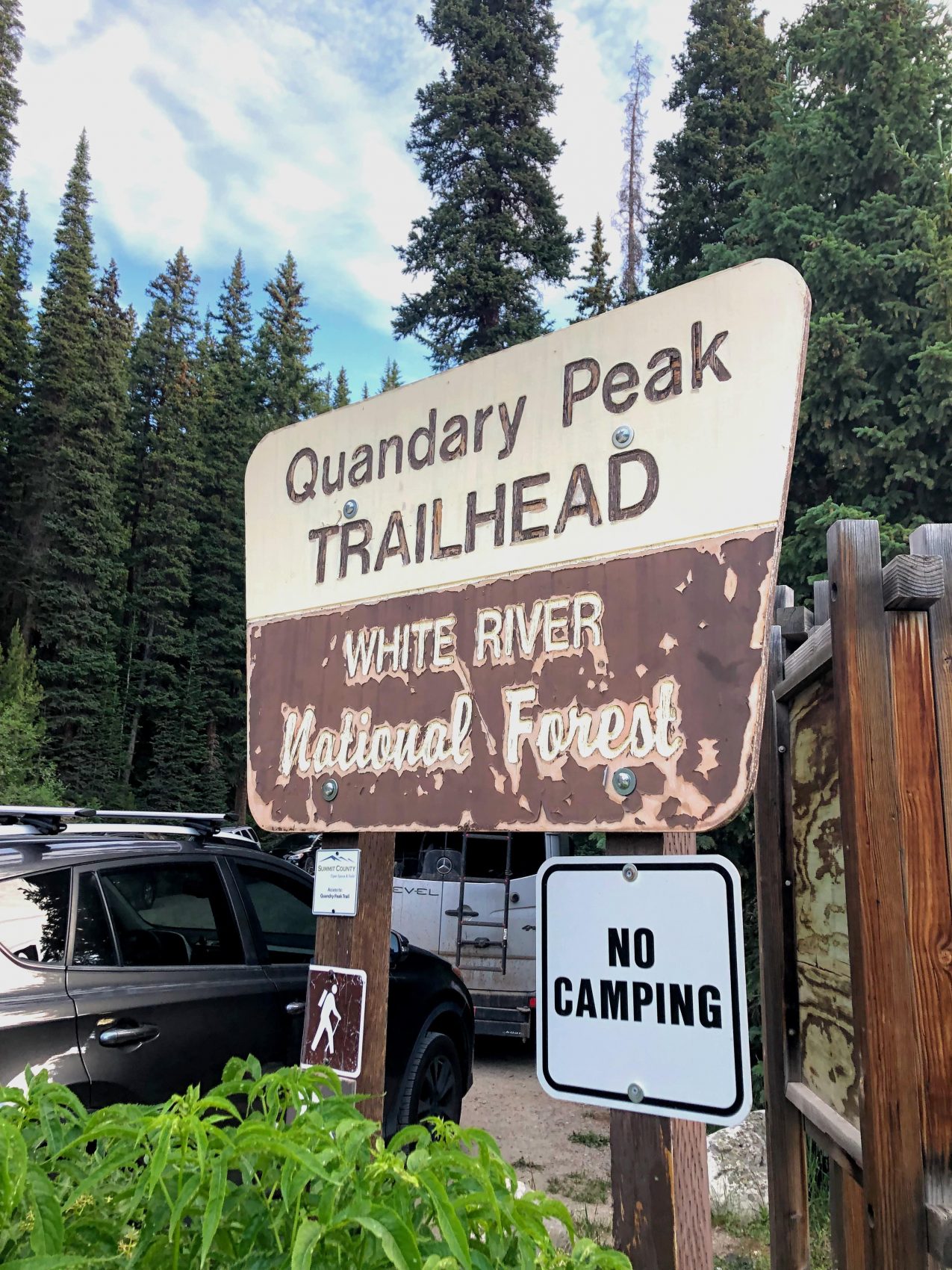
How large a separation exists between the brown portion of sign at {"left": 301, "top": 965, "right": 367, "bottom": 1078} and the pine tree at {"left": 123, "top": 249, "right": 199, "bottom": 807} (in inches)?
1182

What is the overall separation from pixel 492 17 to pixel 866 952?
2238 cm

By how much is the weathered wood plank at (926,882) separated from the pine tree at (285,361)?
1383 inches

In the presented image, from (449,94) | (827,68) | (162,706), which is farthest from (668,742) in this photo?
(162,706)

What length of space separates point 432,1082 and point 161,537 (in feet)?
108

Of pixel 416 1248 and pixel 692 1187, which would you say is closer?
pixel 416 1248

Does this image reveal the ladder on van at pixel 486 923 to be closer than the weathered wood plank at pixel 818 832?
No

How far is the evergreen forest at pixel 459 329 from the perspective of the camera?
7887 millimetres

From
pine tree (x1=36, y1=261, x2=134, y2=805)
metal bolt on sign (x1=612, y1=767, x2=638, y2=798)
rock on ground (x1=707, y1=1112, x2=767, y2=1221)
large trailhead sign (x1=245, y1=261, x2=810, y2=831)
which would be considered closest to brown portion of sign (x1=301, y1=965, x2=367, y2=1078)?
large trailhead sign (x1=245, y1=261, x2=810, y2=831)

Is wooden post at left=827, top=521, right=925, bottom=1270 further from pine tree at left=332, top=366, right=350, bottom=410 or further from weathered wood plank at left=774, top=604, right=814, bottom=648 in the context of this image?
pine tree at left=332, top=366, right=350, bottom=410

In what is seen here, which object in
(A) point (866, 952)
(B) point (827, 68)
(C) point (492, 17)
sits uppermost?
(C) point (492, 17)

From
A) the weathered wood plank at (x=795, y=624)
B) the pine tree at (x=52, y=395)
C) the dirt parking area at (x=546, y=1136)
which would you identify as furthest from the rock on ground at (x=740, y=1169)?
the pine tree at (x=52, y=395)

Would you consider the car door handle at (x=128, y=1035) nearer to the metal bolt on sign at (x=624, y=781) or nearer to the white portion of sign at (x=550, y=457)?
the white portion of sign at (x=550, y=457)

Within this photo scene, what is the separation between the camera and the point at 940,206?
787 cm

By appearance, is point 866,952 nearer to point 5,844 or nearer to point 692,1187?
point 692,1187
